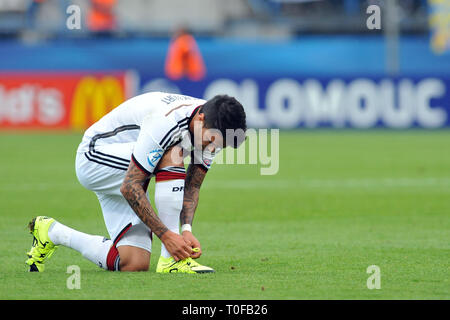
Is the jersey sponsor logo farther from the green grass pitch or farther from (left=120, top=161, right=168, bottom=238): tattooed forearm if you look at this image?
the green grass pitch

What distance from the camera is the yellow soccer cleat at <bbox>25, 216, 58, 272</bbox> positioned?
650 cm

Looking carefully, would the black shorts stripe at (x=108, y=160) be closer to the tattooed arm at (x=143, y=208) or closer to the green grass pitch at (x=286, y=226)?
the tattooed arm at (x=143, y=208)

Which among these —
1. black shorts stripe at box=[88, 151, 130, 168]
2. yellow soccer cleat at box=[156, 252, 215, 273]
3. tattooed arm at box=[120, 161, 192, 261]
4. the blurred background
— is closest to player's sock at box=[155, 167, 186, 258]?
tattooed arm at box=[120, 161, 192, 261]

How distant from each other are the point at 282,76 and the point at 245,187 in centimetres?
941

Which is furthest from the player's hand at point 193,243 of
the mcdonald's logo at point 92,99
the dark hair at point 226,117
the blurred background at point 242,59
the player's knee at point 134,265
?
the mcdonald's logo at point 92,99

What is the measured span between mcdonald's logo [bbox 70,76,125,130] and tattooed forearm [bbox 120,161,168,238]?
16114 mm

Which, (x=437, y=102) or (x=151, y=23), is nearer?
(x=437, y=102)

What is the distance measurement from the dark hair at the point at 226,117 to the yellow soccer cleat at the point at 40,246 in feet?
5.11

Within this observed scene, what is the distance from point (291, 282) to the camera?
19.4 ft

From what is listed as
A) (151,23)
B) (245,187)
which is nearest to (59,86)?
(151,23)

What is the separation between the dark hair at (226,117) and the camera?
19.3ft
